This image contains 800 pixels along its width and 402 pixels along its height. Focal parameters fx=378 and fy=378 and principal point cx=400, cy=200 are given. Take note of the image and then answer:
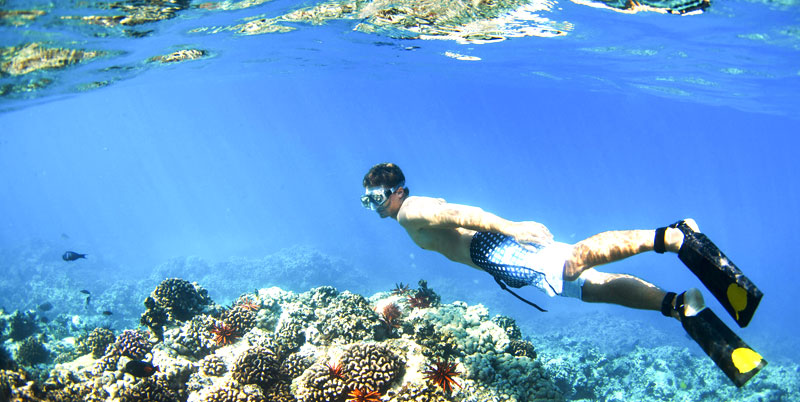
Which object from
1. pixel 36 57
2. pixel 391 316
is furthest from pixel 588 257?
pixel 36 57

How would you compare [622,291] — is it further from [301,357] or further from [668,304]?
[301,357]

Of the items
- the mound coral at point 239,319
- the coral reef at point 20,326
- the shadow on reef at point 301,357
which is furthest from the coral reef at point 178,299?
the coral reef at point 20,326

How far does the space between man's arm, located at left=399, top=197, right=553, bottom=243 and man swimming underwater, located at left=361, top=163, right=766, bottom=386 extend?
0.01 m

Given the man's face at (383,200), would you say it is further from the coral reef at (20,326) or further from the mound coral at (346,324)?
the coral reef at (20,326)

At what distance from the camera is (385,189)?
17.7ft

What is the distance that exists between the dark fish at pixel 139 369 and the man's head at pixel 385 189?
3932mm

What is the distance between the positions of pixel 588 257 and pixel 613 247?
10.6 inches

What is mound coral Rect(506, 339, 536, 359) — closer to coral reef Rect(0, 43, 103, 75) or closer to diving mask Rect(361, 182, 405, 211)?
diving mask Rect(361, 182, 405, 211)

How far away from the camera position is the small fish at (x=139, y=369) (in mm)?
5379

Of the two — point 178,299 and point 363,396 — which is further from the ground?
point 363,396

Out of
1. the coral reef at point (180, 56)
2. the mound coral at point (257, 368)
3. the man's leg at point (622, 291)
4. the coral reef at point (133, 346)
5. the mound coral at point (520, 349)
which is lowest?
the coral reef at point (133, 346)

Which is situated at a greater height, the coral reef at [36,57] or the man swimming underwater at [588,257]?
the coral reef at [36,57]

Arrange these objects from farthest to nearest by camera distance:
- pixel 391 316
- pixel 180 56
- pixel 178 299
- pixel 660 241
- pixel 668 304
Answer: pixel 180 56 → pixel 178 299 → pixel 391 316 → pixel 668 304 → pixel 660 241

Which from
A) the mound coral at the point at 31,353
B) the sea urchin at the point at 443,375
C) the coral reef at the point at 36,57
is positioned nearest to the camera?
the sea urchin at the point at 443,375
